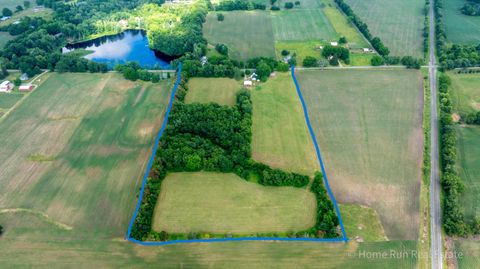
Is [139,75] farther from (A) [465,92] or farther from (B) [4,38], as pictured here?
(A) [465,92]

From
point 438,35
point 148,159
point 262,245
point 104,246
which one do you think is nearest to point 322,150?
point 262,245

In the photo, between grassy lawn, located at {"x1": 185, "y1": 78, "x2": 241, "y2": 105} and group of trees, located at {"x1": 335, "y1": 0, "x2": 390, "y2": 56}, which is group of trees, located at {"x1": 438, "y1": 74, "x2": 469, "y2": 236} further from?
grassy lawn, located at {"x1": 185, "y1": 78, "x2": 241, "y2": 105}

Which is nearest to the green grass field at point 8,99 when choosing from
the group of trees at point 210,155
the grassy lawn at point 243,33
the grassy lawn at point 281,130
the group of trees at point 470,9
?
the group of trees at point 210,155

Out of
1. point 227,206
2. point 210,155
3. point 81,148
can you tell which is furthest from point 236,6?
point 227,206

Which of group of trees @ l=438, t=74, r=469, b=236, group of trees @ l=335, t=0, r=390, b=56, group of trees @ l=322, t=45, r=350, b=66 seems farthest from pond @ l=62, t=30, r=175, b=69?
group of trees @ l=438, t=74, r=469, b=236

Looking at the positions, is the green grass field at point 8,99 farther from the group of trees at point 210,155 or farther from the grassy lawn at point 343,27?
the grassy lawn at point 343,27

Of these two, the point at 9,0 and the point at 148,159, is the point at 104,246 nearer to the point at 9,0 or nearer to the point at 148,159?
the point at 148,159
